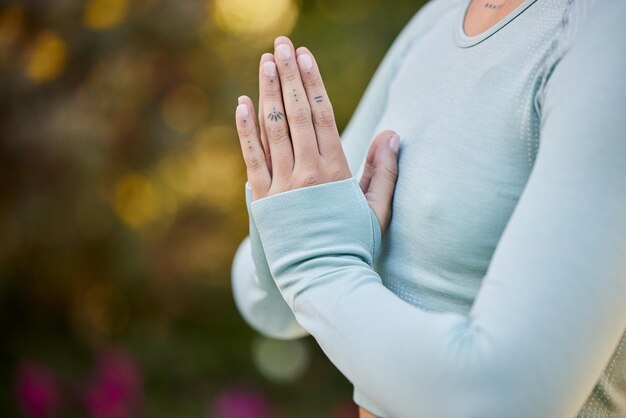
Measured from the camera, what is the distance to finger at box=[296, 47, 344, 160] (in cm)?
74

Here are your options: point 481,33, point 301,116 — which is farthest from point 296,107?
point 481,33

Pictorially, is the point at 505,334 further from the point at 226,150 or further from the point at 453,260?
the point at 226,150

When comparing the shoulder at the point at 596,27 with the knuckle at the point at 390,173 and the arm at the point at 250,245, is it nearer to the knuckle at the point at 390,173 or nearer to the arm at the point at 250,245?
the knuckle at the point at 390,173

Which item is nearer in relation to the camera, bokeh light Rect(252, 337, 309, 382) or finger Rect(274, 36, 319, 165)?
finger Rect(274, 36, 319, 165)

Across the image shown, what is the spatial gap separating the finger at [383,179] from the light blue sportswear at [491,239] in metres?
0.01

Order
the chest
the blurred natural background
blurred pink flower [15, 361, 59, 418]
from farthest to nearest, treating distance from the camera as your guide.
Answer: blurred pink flower [15, 361, 59, 418] < the blurred natural background < the chest

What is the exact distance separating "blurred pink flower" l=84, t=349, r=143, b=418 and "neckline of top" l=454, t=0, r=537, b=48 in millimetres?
1978

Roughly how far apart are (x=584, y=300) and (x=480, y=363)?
0.10 meters

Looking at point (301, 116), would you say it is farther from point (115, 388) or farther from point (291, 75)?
point (115, 388)

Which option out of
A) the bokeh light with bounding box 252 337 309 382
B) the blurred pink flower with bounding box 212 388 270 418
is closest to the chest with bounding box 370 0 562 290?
the bokeh light with bounding box 252 337 309 382

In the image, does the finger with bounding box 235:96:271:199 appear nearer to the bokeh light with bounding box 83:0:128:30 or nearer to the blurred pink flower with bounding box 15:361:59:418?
the bokeh light with bounding box 83:0:128:30

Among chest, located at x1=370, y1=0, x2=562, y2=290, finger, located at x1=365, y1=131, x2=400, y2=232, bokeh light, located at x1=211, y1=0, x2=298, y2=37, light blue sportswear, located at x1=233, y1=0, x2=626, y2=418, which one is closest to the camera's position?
light blue sportswear, located at x1=233, y1=0, x2=626, y2=418

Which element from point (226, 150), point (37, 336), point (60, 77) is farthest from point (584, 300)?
point (37, 336)

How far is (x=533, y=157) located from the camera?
0.66m
